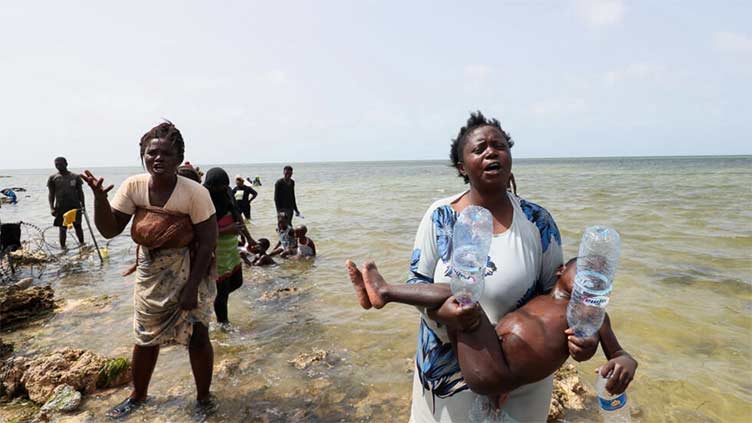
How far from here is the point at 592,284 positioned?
1.62m

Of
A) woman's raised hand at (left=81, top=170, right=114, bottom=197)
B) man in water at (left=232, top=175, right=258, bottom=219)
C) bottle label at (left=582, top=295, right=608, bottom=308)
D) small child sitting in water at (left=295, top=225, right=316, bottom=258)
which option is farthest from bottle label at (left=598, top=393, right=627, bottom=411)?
man in water at (left=232, top=175, right=258, bottom=219)

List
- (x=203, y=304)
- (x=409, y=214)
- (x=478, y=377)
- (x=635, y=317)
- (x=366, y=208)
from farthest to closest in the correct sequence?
1. (x=366, y=208)
2. (x=409, y=214)
3. (x=635, y=317)
4. (x=203, y=304)
5. (x=478, y=377)

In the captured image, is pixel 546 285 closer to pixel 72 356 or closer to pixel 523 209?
pixel 523 209

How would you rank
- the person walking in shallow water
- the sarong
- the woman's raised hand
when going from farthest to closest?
the sarong
the person walking in shallow water
the woman's raised hand

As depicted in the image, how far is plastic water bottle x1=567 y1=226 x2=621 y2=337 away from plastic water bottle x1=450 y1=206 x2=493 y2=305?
37 cm

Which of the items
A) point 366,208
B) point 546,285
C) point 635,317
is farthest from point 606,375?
point 366,208

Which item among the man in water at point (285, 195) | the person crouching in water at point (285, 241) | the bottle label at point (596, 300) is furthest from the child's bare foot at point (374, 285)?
the man in water at point (285, 195)

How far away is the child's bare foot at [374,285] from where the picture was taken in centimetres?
180

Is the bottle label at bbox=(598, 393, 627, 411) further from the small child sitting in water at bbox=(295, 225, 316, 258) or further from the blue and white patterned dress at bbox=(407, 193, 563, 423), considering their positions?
the small child sitting in water at bbox=(295, 225, 316, 258)

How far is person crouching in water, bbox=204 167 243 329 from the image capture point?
4.57 metres

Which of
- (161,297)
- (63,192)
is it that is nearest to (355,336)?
(161,297)

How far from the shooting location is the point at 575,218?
12.9m

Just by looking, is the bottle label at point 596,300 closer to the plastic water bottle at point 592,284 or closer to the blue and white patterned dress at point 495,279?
the plastic water bottle at point 592,284

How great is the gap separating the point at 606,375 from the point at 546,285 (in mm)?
410
